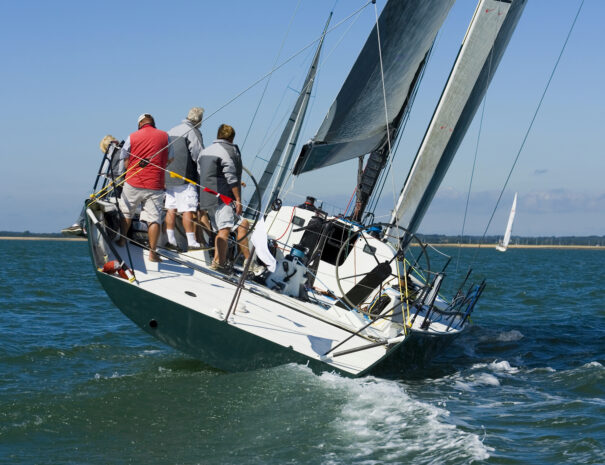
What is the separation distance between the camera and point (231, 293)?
798 cm

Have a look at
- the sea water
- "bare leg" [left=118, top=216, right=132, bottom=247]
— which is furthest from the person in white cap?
the sea water

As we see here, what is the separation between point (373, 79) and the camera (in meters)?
10.5

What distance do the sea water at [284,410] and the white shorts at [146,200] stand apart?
1.84 meters

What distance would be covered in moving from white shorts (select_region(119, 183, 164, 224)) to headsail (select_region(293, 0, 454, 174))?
8.75ft

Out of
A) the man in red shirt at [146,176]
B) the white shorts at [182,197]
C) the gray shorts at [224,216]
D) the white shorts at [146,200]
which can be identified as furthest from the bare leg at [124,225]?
the gray shorts at [224,216]

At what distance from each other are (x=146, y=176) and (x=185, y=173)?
2.89ft

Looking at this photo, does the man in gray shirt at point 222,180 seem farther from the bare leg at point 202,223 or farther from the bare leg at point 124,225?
the bare leg at point 124,225

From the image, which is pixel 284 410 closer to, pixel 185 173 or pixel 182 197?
pixel 182 197

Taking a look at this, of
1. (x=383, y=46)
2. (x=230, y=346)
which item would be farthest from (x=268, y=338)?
(x=383, y=46)

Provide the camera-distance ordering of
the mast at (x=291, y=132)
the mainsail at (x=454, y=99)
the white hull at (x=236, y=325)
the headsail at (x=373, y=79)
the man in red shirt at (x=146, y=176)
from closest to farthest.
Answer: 1. the white hull at (x=236, y=325)
2. the man in red shirt at (x=146, y=176)
3. the headsail at (x=373, y=79)
4. the mainsail at (x=454, y=99)
5. the mast at (x=291, y=132)

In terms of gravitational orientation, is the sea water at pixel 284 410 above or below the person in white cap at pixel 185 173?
below

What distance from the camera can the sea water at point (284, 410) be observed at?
5.76 metres

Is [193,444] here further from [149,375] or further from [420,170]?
Answer: [420,170]

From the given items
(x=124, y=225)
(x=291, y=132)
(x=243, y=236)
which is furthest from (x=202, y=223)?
(x=291, y=132)
